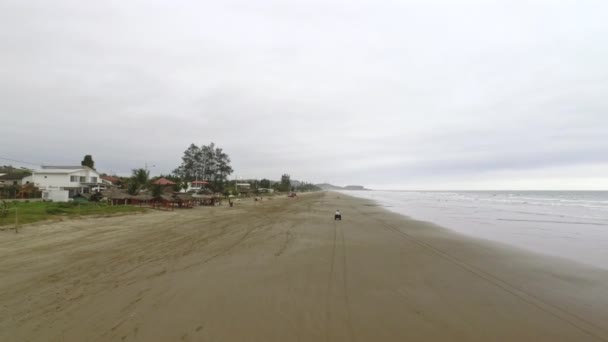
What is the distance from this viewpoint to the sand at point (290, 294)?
445 cm

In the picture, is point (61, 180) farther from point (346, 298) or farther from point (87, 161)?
point (346, 298)

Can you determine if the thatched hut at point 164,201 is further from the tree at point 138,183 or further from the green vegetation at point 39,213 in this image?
the green vegetation at point 39,213

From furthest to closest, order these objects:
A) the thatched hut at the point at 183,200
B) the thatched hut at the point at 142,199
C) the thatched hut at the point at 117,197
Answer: the thatched hut at the point at 183,200 < the thatched hut at the point at 117,197 < the thatched hut at the point at 142,199

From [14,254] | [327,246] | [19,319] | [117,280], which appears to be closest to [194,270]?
[117,280]

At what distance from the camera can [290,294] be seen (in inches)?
235

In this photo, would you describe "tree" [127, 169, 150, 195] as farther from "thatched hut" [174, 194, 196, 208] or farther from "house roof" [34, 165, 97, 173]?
"house roof" [34, 165, 97, 173]

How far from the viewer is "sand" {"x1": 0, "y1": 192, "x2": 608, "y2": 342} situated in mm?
4453

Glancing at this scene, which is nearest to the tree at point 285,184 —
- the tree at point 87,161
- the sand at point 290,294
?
the tree at point 87,161

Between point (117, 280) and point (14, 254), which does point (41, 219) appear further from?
point (117, 280)

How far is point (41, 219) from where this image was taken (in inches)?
664

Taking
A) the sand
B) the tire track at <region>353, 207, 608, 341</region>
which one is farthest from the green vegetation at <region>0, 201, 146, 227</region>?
the tire track at <region>353, 207, 608, 341</region>

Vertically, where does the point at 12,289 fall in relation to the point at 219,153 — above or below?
below

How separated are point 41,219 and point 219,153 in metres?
61.4

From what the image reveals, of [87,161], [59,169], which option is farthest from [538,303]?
[87,161]
